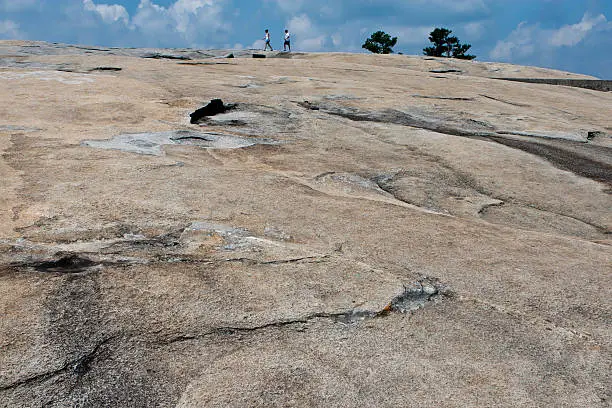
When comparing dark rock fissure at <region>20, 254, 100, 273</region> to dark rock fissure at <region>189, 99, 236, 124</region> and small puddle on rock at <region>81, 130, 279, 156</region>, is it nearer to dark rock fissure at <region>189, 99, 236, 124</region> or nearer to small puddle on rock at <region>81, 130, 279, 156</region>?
small puddle on rock at <region>81, 130, 279, 156</region>

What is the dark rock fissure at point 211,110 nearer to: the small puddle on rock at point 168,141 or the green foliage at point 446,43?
the small puddle on rock at point 168,141

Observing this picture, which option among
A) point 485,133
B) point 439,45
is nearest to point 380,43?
point 439,45

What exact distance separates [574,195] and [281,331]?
14.7ft

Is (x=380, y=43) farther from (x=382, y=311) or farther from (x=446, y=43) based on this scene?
(x=382, y=311)

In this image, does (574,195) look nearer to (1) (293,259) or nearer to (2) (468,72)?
(1) (293,259)

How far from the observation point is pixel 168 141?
22.7 ft

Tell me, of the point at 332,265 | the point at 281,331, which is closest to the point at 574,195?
the point at 332,265

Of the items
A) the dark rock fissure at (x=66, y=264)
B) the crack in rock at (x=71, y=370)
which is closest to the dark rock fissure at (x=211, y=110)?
the dark rock fissure at (x=66, y=264)

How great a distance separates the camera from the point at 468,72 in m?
23.7

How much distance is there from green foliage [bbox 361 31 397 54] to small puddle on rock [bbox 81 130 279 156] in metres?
46.1

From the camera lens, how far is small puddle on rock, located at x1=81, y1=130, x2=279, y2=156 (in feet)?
20.8

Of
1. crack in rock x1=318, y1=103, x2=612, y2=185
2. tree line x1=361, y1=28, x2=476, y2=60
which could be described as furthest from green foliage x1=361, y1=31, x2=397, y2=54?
crack in rock x1=318, y1=103, x2=612, y2=185

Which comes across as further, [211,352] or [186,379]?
[211,352]

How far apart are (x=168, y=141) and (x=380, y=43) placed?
48130mm
